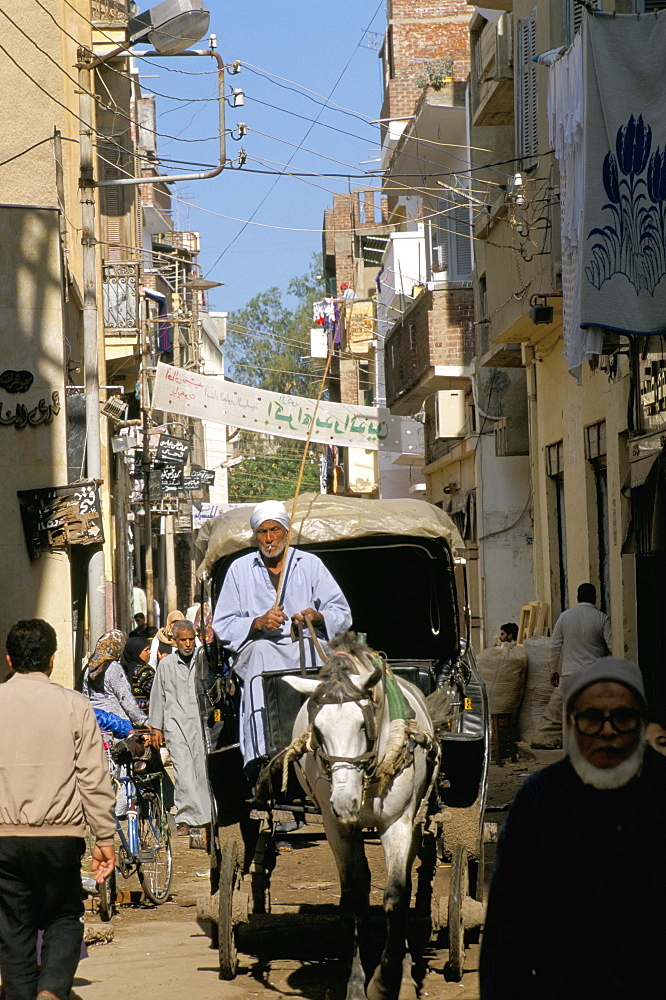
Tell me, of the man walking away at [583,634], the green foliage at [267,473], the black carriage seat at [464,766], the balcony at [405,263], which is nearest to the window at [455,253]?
the balcony at [405,263]

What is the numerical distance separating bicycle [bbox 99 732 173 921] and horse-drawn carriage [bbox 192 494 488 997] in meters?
1.04

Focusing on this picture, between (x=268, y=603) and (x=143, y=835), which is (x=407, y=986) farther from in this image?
(x=143, y=835)

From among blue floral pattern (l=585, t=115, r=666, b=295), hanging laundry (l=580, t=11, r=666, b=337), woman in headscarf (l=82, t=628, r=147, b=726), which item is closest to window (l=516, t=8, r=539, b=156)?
hanging laundry (l=580, t=11, r=666, b=337)

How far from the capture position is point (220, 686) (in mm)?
8328

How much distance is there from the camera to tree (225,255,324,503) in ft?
236

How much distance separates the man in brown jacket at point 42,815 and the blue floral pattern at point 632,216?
22.9ft

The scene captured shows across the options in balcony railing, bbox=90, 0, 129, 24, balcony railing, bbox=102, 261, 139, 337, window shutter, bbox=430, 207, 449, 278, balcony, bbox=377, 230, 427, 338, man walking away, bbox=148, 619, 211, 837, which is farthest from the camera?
balcony, bbox=377, 230, 427, 338

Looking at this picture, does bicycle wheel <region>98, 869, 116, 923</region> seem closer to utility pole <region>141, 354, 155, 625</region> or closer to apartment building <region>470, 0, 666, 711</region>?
apartment building <region>470, 0, 666, 711</region>

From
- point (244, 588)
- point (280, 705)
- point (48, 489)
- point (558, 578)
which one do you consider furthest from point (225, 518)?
point (558, 578)

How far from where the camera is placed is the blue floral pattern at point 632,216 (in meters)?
11.4

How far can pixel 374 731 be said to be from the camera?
6.53 meters

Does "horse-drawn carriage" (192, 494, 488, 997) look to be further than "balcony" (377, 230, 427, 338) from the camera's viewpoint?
No

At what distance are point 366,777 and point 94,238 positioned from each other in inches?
544

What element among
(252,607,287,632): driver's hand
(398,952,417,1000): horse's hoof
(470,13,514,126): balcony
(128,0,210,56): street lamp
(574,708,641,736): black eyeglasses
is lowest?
(398,952,417,1000): horse's hoof
